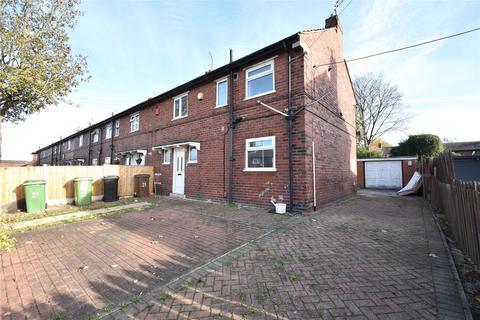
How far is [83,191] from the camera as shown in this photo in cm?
955

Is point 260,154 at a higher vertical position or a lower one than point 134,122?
lower

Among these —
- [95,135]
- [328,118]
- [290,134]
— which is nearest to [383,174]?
[328,118]

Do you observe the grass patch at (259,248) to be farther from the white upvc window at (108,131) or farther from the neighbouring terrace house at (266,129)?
the white upvc window at (108,131)

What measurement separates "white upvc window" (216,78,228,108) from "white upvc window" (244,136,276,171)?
2.44 meters

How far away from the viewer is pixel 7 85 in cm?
782

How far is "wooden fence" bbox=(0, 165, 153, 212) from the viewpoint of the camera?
327 inches

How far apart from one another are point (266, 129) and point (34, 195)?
8948mm

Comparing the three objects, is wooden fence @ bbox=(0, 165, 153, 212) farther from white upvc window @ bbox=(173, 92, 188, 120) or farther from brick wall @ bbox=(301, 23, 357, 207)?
brick wall @ bbox=(301, 23, 357, 207)

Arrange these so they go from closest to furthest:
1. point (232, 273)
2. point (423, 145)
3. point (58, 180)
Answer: point (232, 273), point (58, 180), point (423, 145)

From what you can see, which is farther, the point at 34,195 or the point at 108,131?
the point at 108,131

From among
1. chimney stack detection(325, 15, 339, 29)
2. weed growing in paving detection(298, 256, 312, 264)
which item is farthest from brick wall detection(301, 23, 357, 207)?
weed growing in paving detection(298, 256, 312, 264)

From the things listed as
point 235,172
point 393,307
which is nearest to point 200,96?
point 235,172

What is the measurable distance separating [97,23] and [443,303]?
1257cm

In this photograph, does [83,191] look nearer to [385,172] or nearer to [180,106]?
[180,106]
